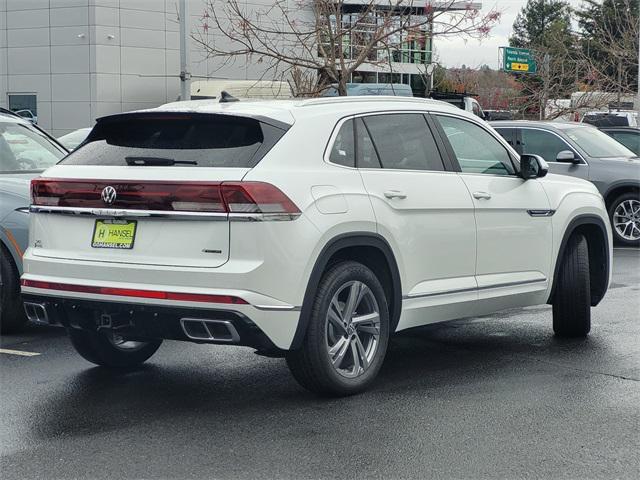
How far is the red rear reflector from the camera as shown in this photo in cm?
549

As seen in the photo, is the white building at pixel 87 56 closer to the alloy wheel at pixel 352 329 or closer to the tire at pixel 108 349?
the tire at pixel 108 349

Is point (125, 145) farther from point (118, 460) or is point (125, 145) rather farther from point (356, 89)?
point (356, 89)

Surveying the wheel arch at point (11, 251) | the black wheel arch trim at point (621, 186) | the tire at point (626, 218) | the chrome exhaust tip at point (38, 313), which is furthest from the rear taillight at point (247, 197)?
the tire at point (626, 218)

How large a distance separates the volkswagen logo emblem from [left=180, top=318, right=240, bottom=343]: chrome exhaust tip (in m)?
0.82

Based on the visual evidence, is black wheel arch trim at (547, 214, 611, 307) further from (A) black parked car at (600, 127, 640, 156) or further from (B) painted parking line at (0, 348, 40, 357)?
(A) black parked car at (600, 127, 640, 156)

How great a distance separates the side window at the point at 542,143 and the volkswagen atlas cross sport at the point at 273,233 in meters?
8.56

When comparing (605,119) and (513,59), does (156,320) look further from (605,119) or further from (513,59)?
(513,59)

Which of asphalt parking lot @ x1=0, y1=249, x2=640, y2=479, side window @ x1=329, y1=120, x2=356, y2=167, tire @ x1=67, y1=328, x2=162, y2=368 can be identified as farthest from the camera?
tire @ x1=67, y1=328, x2=162, y2=368

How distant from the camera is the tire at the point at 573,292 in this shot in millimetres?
7984

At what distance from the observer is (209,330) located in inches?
219

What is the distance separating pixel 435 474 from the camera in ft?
15.8

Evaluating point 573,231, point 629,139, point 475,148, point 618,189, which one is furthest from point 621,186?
point 475,148

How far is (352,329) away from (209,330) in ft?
3.21

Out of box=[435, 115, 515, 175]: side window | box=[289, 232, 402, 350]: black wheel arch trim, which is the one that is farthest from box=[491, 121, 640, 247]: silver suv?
box=[289, 232, 402, 350]: black wheel arch trim
